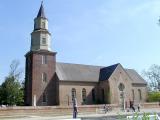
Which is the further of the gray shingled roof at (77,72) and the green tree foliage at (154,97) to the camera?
the green tree foliage at (154,97)

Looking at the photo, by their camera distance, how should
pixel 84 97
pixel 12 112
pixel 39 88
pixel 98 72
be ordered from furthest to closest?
pixel 98 72
pixel 84 97
pixel 39 88
pixel 12 112

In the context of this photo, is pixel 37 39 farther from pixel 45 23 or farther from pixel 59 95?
pixel 59 95

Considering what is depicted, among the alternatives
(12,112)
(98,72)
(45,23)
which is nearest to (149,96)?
(98,72)

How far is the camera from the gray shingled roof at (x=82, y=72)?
54.2 m

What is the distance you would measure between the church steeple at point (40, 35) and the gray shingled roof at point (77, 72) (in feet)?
17.3

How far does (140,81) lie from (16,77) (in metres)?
27.9

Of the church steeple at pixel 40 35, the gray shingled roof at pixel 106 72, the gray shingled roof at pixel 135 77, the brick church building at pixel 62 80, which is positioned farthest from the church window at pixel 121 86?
the church steeple at pixel 40 35

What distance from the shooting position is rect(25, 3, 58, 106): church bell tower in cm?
4997

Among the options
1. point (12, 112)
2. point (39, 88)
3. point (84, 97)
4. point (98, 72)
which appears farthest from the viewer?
point (98, 72)

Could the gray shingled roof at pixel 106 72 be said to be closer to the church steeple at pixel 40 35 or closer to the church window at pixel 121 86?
the church window at pixel 121 86

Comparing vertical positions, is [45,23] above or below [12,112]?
above

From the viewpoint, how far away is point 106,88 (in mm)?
55625

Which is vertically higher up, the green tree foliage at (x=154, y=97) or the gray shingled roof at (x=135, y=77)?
the gray shingled roof at (x=135, y=77)

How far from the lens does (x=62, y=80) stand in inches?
2046
